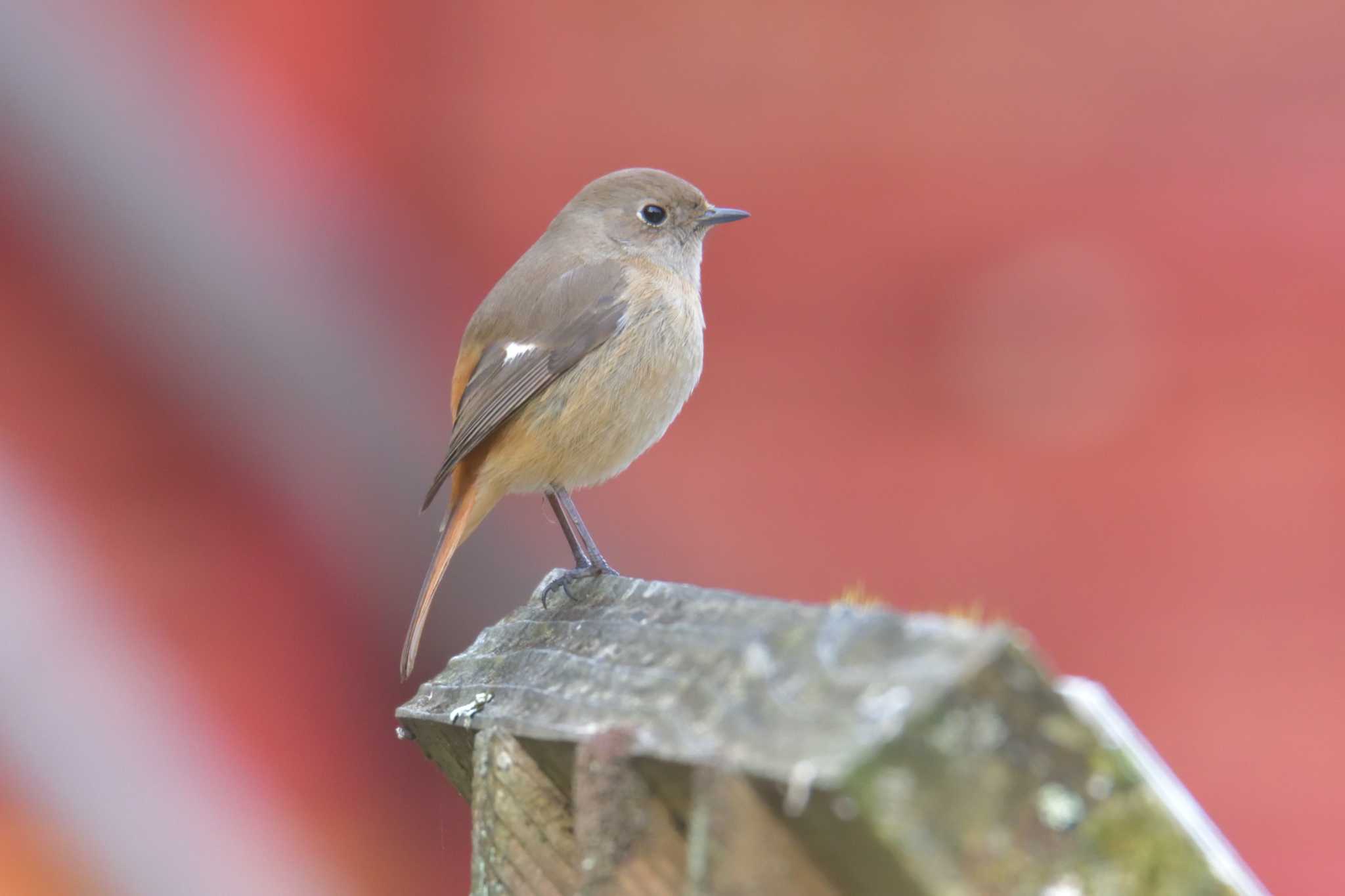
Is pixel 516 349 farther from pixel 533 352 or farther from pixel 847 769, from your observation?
pixel 847 769

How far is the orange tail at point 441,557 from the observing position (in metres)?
3.27

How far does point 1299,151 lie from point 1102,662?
7.68ft

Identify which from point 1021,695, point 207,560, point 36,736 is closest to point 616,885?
point 1021,695

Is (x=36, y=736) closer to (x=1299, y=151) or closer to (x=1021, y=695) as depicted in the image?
(x=1021, y=695)

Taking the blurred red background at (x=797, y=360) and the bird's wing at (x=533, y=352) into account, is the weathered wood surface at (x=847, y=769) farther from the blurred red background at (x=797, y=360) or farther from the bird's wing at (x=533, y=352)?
the blurred red background at (x=797, y=360)

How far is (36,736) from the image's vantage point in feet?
17.6

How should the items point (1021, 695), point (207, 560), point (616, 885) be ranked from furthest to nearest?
point (207, 560)
point (616, 885)
point (1021, 695)

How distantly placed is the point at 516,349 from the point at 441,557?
1.92 feet

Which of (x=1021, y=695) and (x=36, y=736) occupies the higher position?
(x=1021, y=695)

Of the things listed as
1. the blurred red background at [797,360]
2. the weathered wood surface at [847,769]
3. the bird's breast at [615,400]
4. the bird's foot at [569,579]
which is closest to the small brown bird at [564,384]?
the bird's breast at [615,400]

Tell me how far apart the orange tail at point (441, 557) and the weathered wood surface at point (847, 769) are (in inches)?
57.1

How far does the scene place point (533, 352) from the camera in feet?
12.6

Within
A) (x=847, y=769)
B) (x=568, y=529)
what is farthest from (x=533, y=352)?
(x=847, y=769)

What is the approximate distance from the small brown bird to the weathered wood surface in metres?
1.87
